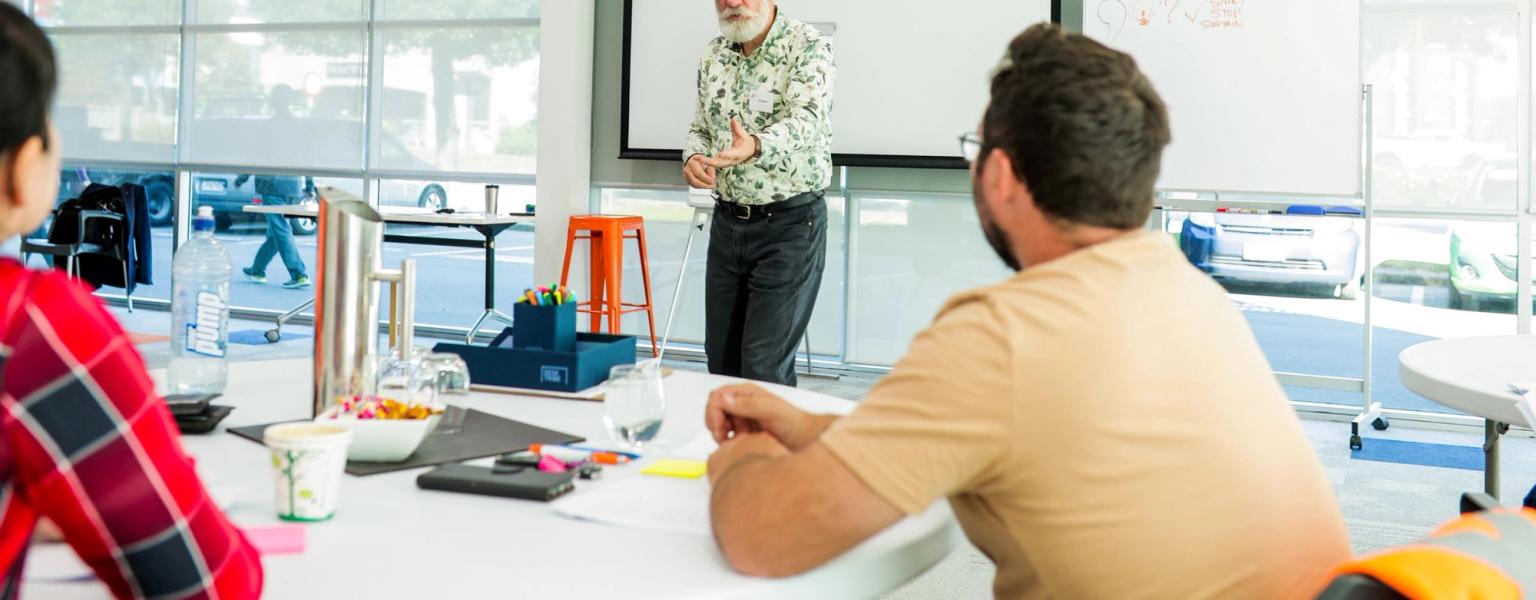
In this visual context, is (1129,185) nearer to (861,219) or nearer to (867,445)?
(867,445)

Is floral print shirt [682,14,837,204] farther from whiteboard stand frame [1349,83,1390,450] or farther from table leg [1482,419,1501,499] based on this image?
whiteboard stand frame [1349,83,1390,450]

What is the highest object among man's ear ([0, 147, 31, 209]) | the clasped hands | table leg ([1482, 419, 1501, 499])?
the clasped hands

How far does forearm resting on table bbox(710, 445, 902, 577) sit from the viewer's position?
1.05m

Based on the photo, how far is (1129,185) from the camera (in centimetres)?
117

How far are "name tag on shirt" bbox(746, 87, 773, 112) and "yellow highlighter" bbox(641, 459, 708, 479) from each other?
245 centimetres

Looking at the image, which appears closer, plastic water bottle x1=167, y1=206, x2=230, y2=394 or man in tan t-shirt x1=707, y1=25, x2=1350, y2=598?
man in tan t-shirt x1=707, y1=25, x2=1350, y2=598

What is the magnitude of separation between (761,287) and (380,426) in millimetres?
2458

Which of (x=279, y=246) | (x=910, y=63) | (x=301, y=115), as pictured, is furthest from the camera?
(x=279, y=246)

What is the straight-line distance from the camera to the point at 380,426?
136 cm

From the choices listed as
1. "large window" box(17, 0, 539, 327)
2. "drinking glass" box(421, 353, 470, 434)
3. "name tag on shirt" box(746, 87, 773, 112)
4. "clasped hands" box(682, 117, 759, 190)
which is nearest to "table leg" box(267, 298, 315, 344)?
"large window" box(17, 0, 539, 327)

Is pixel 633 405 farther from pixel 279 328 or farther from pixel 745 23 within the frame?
pixel 279 328

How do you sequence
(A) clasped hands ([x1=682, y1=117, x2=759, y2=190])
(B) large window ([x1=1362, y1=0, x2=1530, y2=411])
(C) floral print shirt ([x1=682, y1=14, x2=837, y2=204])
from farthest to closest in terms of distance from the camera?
(B) large window ([x1=1362, y1=0, x2=1530, y2=411]), (C) floral print shirt ([x1=682, y1=14, x2=837, y2=204]), (A) clasped hands ([x1=682, y1=117, x2=759, y2=190])

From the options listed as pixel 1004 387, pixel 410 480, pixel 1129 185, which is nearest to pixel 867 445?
pixel 1004 387

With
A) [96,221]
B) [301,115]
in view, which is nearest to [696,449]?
[96,221]
